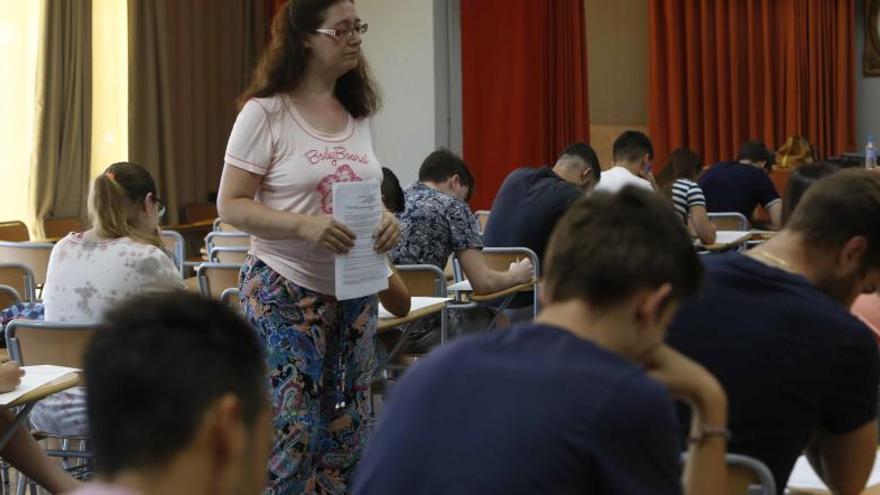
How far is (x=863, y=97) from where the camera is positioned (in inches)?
470

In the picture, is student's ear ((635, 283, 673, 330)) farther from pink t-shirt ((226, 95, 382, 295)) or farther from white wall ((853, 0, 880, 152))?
white wall ((853, 0, 880, 152))

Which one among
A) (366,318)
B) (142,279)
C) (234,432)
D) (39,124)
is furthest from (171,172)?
(234,432)

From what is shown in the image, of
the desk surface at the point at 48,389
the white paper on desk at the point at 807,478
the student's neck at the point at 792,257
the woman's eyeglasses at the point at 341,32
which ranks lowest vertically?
the white paper on desk at the point at 807,478

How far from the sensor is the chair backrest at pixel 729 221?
756 centimetres

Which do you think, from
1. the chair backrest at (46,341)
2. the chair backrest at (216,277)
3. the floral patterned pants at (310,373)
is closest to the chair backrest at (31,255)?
the chair backrest at (216,277)

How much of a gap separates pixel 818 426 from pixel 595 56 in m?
10.5

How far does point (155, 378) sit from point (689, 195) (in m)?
6.35

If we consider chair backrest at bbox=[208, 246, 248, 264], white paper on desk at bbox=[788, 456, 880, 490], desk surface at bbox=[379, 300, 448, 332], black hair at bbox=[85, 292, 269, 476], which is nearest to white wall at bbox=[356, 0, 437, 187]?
chair backrest at bbox=[208, 246, 248, 264]

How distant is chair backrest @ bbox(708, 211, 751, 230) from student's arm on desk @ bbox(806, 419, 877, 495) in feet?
18.5

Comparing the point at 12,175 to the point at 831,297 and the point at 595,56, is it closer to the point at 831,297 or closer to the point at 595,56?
the point at 595,56

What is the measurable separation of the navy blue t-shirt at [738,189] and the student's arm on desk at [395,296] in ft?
16.3

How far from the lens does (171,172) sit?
30.2 feet

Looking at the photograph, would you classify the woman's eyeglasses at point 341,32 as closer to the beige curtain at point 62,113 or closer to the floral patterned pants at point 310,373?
the floral patterned pants at point 310,373

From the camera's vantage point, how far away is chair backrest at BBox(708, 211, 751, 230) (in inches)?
298
